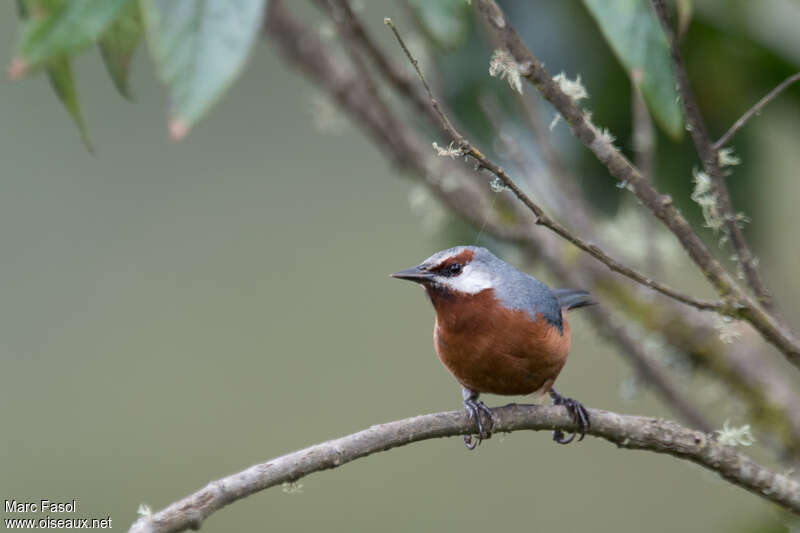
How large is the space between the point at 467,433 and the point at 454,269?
0.74 m

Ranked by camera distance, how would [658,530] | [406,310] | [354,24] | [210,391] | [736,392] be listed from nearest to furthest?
[354,24]
[736,392]
[658,530]
[210,391]
[406,310]

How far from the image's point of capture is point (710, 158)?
213 centimetres

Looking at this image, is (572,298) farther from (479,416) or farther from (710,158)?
(710,158)

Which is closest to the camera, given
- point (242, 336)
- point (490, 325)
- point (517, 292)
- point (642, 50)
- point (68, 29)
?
point (68, 29)

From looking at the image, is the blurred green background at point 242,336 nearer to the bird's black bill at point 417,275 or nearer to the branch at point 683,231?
the bird's black bill at point 417,275

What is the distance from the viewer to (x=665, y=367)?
392cm

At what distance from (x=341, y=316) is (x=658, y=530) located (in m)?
2.63

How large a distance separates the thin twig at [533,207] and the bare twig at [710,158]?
0.14m

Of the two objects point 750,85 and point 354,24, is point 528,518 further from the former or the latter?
point 354,24

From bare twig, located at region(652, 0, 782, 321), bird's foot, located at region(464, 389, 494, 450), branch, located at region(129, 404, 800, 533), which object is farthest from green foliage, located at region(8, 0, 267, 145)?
bird's foot, located at region(464, 389, 494, 450)

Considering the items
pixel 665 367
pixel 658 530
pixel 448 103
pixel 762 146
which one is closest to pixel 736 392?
pixel 665 367

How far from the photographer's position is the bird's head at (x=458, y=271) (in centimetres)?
294

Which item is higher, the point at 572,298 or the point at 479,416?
the point at 572,298

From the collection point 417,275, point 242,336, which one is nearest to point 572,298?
point 417,275
